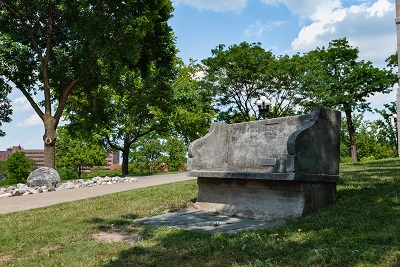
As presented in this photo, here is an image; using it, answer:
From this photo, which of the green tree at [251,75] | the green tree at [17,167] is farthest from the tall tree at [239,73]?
the green tree at [17,167]

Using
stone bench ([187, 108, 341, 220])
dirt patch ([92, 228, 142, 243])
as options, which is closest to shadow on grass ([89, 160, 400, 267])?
dirt patch ([92, 228, 142, 243])

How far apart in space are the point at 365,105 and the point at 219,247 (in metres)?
33.2

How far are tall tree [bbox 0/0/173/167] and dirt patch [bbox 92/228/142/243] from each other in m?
12.2

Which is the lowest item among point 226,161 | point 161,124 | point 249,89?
point 226,161

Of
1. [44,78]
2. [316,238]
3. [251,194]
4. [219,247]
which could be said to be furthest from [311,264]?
[44,78]

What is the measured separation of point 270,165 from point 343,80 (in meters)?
29.3

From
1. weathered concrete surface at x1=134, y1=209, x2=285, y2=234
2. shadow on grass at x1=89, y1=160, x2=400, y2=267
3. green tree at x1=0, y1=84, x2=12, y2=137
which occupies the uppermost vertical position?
green tree at x1=0, y1=84, x2=12, y2=137

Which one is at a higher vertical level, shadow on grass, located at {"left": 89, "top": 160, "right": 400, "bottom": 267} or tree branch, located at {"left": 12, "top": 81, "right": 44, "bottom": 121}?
tree branch, located at {"left": 12, "top": 81, "right": 44, "bottom": 121}

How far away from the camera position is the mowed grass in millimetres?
3719

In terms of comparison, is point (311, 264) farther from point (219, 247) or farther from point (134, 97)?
point (134, 97)

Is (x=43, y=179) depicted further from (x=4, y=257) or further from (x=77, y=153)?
(x=77, y=153)

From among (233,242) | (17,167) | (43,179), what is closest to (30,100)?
(43,179)

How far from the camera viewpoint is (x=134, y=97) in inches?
835

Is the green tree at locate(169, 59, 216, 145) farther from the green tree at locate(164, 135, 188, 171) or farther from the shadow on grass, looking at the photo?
the shadow on grass
